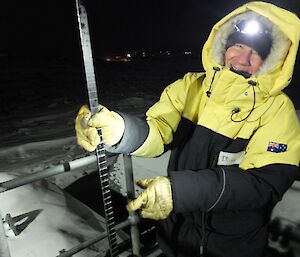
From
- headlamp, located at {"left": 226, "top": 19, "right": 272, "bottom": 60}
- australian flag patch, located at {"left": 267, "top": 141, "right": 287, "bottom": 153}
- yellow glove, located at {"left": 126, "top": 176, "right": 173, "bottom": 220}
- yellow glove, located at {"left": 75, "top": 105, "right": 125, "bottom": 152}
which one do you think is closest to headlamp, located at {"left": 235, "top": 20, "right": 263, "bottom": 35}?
headlamp, located at {"left": 226, "top": 19, "right": 272, "bottom": 60}

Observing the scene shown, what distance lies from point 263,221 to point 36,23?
52.9 m

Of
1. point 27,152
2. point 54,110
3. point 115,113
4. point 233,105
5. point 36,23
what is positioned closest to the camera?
point 115,113

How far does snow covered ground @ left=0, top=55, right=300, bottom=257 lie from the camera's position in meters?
2.24

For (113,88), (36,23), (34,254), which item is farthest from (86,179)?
(36,23)

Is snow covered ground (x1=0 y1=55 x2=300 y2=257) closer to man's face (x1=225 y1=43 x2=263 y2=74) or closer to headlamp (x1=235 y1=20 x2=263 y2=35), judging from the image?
man's face (x1=225 y1=43 x2=263 y2=74)

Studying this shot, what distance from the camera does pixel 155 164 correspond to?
3.36 meters

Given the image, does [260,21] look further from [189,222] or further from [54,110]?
[54,110]

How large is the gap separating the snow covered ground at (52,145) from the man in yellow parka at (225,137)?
0.86 m

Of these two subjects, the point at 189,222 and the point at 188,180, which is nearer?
the point at 188,180

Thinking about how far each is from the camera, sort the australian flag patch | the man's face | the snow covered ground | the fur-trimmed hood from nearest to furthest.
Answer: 1. the australian flag patch
2. the fur-trimmed hood
3. the man's face
4. the snow covered ground

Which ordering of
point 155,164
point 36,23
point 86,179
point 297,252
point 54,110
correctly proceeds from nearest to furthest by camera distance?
point 297,252 < point 155,164 < point 86,179 < point 54,110 < point 36,23

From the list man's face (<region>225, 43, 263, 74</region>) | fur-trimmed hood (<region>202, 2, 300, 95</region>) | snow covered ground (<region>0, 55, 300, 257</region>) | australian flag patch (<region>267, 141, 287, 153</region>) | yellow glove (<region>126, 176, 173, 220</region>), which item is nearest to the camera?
yellow glove (<region>126, 176, 173, 220</region>)

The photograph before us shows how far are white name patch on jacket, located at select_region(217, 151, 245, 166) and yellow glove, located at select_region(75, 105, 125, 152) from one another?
24.7 inches

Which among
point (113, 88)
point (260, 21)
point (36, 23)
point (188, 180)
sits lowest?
point (113, 88)
